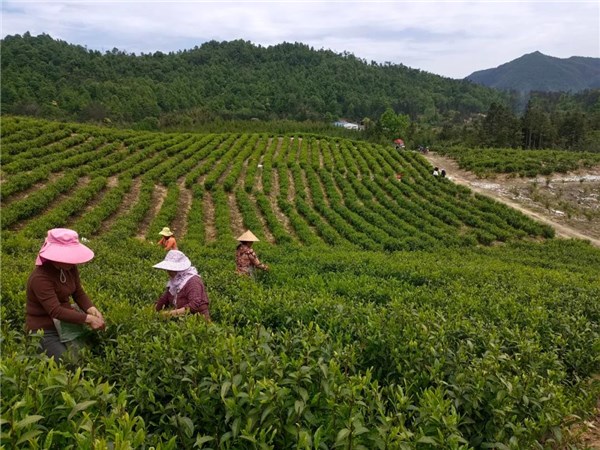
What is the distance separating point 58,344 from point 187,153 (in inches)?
1172

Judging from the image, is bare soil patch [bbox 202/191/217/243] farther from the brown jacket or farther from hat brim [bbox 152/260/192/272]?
the brown jacket

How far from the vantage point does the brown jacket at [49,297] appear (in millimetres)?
3715

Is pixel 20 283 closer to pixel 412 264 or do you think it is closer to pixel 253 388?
pixel 253 388

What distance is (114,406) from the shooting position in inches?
93.0

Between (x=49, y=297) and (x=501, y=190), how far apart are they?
113 feet

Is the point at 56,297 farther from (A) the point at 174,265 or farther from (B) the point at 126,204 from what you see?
(B) the point at 126,204

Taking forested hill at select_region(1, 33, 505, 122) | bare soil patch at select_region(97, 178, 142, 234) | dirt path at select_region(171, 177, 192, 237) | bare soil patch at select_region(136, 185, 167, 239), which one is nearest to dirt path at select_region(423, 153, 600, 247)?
dirt path at select_region(171, 177, 192, 237)

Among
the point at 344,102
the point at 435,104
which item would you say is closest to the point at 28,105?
the point at 344,102

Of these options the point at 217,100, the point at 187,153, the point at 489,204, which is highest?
the point at 217,100

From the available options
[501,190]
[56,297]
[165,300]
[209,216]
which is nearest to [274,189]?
[209,216]

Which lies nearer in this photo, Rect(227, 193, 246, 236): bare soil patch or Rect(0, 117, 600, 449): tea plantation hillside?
Rect(0, 117, 600, 449): tea plantation hillside

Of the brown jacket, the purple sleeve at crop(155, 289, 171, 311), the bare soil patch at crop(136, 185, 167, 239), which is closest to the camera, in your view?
the brown jacket

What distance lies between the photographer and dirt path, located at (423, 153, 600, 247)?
24094 mm

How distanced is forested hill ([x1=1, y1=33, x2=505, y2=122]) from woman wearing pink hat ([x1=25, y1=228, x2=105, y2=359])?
247 feet
